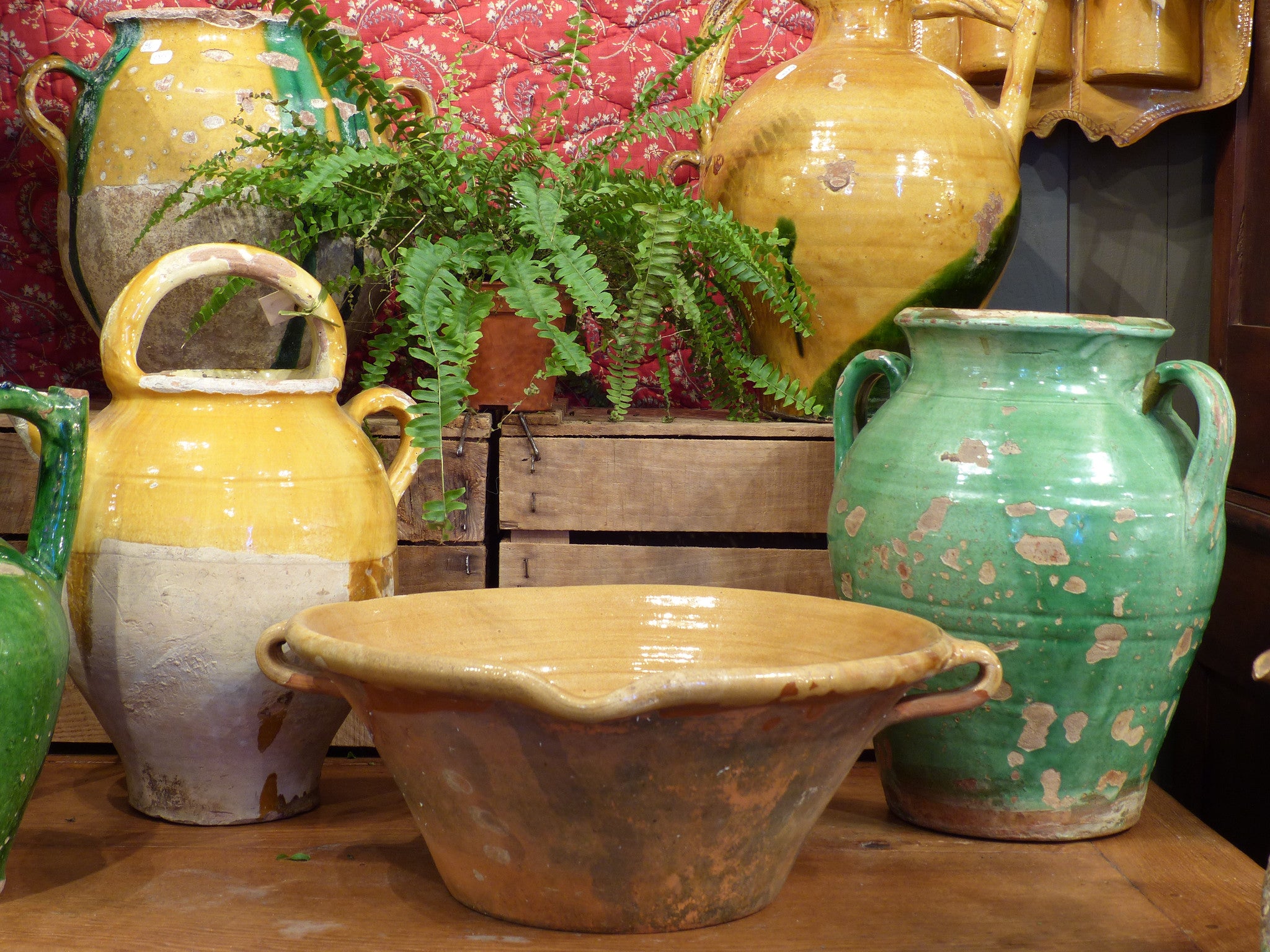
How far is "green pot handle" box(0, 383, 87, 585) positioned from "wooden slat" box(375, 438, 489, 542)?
324 mm

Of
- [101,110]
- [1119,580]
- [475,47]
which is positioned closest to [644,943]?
[1119,580]

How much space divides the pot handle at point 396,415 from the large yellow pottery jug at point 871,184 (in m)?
0.42

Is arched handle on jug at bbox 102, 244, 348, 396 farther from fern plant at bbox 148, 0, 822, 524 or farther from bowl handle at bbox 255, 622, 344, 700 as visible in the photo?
bowl handle at bbox 255, 622, 344, 700

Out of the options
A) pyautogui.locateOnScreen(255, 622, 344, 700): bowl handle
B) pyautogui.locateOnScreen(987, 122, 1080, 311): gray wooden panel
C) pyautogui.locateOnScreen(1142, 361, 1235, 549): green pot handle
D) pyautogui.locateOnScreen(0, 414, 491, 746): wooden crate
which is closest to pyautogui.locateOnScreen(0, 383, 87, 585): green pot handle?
pyautogui.locateOnScreen(255, 622, 344, 700): bowl handle

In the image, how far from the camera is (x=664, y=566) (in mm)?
1232

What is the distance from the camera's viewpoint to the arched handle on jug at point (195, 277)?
1027 millimetres

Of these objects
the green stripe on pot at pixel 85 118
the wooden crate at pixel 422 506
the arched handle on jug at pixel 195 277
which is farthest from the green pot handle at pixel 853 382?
the green stripe on pot at pixel 85 118

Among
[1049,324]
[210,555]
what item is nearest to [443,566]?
[210,555]

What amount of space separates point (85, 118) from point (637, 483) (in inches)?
28.3

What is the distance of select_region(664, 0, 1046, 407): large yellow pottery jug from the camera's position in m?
1.25

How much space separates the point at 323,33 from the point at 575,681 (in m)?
0.66

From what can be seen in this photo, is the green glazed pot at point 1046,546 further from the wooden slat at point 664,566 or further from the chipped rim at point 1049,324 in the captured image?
the wooden slat at point 664,566

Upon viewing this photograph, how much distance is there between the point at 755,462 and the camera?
48.3 inches

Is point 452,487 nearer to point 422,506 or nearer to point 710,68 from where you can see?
point 422,506
